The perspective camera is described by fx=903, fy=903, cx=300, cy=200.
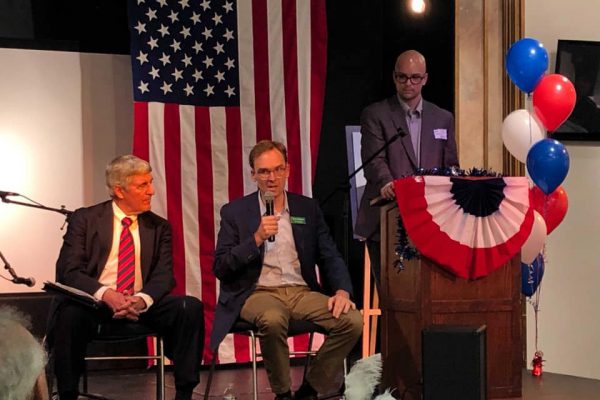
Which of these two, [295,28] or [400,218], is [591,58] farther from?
[400,218]

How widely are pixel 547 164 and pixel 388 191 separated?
49.7 inches

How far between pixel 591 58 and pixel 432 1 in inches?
47.5

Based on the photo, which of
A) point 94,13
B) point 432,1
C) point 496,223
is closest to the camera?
point 496,223

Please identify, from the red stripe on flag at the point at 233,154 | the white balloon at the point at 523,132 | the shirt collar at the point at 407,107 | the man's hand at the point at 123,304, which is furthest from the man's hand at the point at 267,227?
the red stripe on flag at the point at 233,154

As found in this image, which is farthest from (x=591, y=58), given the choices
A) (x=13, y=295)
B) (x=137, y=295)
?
(x=13, y=295)

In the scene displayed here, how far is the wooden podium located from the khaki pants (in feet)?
0.69

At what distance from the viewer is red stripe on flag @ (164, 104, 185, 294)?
5809mm

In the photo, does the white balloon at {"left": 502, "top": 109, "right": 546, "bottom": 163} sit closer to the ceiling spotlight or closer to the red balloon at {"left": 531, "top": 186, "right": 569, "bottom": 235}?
the red balloon at {"left": 531, "top": 186, "right": 569, "bottom": 235}

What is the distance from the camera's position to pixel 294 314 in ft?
13.6

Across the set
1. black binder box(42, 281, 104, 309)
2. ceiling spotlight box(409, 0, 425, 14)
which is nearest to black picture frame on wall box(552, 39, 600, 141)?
ceiling spotlight box(409, 0, 425, 14)

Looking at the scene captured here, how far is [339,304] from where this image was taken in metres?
4.14

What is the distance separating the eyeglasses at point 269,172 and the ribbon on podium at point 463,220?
1.91 ft

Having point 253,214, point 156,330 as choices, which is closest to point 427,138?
point 253,214

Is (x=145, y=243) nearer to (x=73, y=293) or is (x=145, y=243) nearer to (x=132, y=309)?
(x=132, y=309)
